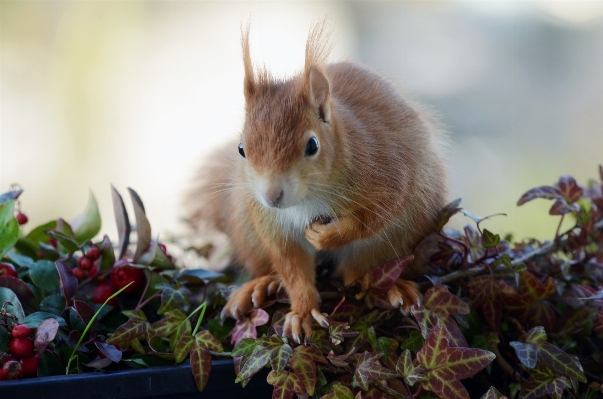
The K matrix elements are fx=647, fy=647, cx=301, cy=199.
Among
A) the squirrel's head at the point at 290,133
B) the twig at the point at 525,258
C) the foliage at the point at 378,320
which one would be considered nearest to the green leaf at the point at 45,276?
the foliage at the point at 378,320

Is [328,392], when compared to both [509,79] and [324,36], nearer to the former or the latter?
[324,36]

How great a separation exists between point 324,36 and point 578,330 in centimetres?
60

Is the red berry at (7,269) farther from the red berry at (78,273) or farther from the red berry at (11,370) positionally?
the red berry at (11,370)

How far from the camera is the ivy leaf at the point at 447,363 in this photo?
0.78 metres

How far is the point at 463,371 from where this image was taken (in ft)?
2.56

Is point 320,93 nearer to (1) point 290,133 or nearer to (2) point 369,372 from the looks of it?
(1) point 290,133

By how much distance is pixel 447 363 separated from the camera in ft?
2.59

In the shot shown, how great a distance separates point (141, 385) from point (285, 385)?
19 cm

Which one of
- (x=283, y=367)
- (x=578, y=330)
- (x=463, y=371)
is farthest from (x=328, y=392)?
(x=578, y=330)

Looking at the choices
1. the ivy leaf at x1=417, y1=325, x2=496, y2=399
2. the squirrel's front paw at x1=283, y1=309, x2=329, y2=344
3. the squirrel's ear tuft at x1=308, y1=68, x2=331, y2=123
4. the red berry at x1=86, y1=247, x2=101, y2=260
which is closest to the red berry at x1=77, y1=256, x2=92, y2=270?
the red berry at x1=86, y1=247, x2=101, y2=260

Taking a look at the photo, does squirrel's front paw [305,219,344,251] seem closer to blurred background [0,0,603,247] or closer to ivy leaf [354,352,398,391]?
ivy leaf [354,352,398,391]

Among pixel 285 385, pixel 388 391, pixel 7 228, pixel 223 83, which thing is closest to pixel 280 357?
pixel 285 385

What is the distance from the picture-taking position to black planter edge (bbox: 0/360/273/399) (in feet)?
2.62

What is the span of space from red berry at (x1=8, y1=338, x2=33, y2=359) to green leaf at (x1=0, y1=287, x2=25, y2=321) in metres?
0.05
